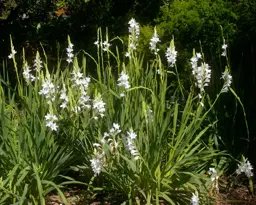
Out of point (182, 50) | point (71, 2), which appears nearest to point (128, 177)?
point (182, 50)

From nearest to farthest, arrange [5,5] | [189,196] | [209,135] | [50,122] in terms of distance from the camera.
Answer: [50,122] < [189,196] < [209,135] < [5,5]

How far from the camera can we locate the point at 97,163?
134 inches

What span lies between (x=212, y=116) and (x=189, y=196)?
3.42 feet

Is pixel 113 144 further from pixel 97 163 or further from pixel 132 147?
pixel 132 147

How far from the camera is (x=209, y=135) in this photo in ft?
14.0

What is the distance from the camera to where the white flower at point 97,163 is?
3389 millimetres

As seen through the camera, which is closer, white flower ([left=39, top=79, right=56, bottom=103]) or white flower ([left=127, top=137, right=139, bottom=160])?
white flower ([left=127, top=137, right=139, bottom=160])

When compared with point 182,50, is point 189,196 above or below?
below

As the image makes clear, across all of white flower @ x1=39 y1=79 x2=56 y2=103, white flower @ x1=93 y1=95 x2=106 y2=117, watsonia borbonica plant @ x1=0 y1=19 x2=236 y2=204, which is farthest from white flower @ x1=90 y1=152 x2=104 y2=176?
white flower @ x1=39 y1=79 x2=56 y2=103

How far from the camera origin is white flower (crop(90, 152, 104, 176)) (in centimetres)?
339

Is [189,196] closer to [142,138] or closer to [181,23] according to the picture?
[142,138]

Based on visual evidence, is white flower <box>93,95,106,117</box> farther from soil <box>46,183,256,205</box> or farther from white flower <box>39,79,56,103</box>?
soil <box>46,183,256,205</box>

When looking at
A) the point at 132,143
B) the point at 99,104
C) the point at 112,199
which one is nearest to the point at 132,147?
the point at 132,143

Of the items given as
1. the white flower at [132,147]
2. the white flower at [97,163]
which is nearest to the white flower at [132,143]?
the white flower at [132,147]
